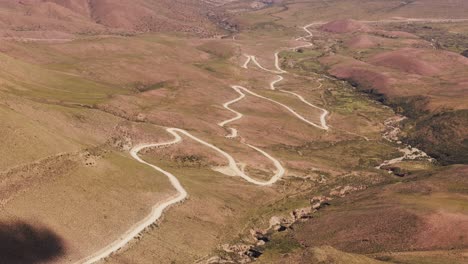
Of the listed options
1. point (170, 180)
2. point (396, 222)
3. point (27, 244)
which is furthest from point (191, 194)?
point (396, 222)

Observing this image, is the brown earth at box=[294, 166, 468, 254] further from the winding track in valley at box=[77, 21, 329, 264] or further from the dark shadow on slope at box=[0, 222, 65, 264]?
the dark shadow on slope at box=[0, 222, 65, 264]

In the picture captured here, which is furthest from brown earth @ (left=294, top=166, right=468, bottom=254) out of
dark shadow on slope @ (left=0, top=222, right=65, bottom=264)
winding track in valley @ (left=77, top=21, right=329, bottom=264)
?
dark shadow on slope @ (left=0, top=222, right=65, bottom=264)

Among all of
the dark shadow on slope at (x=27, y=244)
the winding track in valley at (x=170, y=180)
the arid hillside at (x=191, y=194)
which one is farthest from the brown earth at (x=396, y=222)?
the dark shadow on slope at (x=27, y=244)

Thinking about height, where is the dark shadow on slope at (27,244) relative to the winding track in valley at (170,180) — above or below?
above

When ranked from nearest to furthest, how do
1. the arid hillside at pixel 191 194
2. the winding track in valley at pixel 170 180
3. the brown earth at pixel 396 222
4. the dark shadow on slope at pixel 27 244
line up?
1. the dark shadow on slope at pixel 27 244
2. the winding track in valley at pixel 170 180
3. the arid hillside at pixel 191 194
4. the brown earth at pixel 396 222

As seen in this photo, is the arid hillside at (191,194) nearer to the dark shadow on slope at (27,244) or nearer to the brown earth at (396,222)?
the dark shadow on slope at (27,244)

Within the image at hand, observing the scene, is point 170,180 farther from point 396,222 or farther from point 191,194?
point 396,222

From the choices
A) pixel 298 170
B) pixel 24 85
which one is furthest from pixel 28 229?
pixel 24 85

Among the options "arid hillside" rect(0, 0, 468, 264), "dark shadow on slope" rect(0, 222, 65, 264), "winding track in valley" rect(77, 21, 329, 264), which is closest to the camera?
"dark shadow on slope" rect(0, 222, 65, 264)
